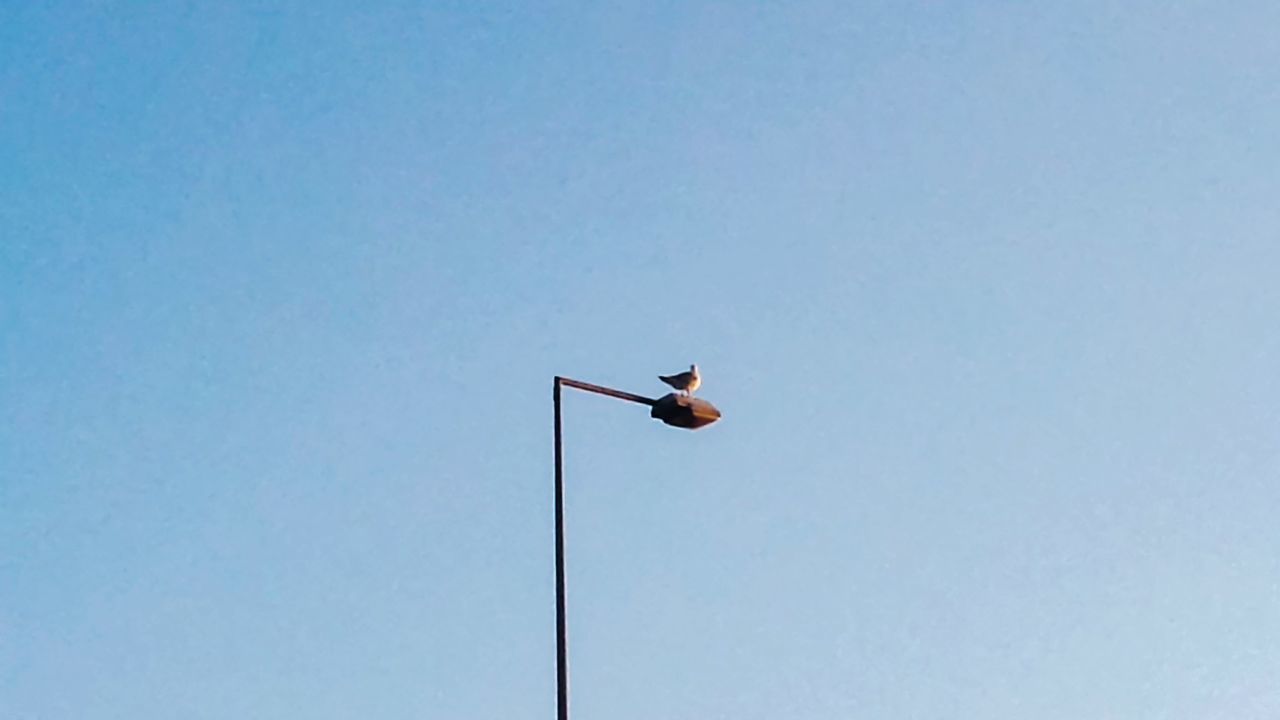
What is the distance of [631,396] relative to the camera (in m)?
25.3

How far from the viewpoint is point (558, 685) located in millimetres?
23438

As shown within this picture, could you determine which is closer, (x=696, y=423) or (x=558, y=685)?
(x=558, y=685)

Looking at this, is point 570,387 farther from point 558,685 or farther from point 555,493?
point 558,685

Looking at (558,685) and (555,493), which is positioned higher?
(555,493)

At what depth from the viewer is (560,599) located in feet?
78.5

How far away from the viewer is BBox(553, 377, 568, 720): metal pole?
23359 mm

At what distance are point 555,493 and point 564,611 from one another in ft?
4.37

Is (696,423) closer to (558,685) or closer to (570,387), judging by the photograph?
(570,387)

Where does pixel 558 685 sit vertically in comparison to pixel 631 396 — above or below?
below

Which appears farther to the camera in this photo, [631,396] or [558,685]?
[631,396]

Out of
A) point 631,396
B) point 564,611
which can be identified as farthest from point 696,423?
point 564,611

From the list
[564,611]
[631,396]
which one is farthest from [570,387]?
[564,611]

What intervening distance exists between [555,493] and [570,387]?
1.13 metres

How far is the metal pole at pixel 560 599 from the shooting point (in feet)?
76.6
